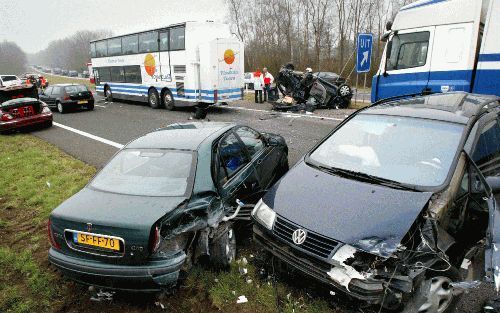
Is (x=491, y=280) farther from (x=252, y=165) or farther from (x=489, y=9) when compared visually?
(x=489, y=9)

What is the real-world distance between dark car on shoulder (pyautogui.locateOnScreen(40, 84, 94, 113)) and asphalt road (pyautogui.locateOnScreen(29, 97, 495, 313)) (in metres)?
0.43

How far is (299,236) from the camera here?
2.79m

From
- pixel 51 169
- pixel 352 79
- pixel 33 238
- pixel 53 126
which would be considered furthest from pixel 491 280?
pixel 352 79

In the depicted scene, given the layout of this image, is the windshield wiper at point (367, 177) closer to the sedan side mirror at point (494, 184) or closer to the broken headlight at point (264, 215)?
the sedan side mirror at point (494, 184)

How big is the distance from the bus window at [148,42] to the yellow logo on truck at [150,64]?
0.34 meters

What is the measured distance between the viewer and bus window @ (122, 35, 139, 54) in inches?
691

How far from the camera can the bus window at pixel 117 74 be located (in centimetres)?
1936

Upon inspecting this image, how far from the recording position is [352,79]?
3095 cm

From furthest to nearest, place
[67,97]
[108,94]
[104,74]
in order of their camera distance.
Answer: [108,94], [104,74], [67,97]

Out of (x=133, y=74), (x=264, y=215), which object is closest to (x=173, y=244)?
(x=264, y=215)

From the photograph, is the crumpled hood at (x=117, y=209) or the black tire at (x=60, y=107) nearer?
the crumpled hood at (x=117, y=209)

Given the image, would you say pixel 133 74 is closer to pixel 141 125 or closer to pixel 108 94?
pixel 108 94

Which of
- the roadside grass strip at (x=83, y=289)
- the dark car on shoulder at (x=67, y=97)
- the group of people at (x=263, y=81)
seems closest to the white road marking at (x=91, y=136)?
the dark car on shoulder at (x=67, y=97)

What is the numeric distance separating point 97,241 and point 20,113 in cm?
1152
